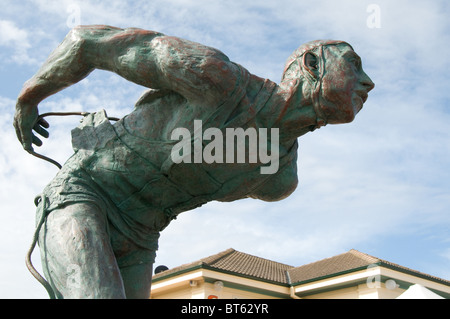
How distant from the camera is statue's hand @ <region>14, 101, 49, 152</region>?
9.37 feet

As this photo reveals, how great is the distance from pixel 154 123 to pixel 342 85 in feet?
3.09

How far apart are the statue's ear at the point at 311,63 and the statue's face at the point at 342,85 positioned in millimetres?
46

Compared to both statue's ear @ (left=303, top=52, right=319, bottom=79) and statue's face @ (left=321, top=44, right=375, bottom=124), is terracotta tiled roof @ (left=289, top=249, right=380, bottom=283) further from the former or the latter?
statue's ear @ (left=303, top=52, right=319, bottom=79)

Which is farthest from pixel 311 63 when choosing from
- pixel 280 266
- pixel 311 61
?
pixel 280 266

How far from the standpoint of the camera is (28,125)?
2.89 metres

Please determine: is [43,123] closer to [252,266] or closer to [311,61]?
[311,61]

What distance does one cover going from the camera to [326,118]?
2799mm

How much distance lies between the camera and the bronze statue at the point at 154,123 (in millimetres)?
2566

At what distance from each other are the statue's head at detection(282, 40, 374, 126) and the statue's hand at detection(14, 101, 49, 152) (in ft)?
4.25

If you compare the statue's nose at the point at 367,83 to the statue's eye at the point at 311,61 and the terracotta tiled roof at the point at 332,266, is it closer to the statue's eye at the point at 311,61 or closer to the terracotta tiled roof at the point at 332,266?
the statue's eye at the point at 311,61

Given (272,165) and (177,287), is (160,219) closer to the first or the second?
(272,165)

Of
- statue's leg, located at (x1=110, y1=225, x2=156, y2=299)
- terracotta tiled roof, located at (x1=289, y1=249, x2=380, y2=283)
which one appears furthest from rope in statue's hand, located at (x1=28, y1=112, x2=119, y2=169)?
terracotta tiled roof, located at (x1=289, y1=249, x2=380, y2=283)

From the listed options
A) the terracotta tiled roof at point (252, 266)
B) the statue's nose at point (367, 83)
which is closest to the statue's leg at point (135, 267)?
the statue's nose at point (367, 83)
